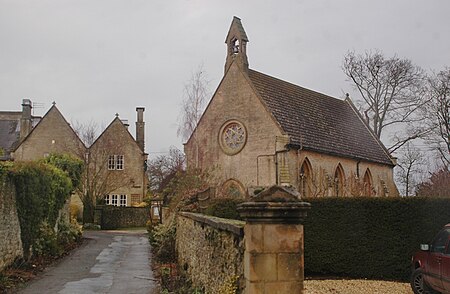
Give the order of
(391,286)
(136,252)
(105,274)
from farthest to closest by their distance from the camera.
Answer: (136,252) → (105,274) → (391,286)

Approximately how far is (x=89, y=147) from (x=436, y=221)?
113 feet

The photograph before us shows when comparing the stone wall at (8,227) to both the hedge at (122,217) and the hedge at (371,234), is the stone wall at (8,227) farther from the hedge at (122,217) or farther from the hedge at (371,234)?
the hedge at (122,217)

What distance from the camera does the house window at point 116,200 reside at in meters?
44.4

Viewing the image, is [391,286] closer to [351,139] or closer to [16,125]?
[351,139]

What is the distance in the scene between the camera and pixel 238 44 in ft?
105

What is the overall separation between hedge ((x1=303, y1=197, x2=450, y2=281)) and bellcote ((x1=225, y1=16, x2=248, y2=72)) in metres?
16.9

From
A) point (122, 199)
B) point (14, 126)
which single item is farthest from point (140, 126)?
point (14, 126)

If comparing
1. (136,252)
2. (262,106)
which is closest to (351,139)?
(262,106)

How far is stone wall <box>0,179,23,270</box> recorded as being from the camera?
1367cm

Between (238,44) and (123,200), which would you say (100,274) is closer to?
(238,44)

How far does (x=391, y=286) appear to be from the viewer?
1405 cm

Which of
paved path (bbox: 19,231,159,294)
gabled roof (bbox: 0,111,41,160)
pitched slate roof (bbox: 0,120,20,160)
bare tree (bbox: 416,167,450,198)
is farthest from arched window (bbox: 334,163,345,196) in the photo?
pitched slate roof (bbox: 0,120,20,160)

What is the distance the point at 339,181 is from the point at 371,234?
17.0 m

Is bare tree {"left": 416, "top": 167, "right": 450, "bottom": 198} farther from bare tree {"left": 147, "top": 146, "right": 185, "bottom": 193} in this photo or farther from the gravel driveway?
bare tree {"left": 147, "top": 146, "right": 185, "bottom": 193}
